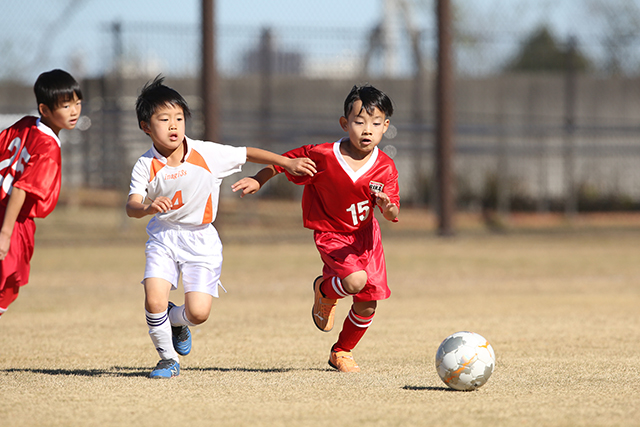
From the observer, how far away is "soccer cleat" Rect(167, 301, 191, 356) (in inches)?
172

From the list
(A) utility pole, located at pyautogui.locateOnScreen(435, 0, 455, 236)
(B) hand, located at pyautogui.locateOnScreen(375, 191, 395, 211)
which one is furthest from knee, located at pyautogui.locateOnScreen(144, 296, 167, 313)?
(A) utility pole, located at pyautogui.locateOnScreen(435, 0, 455, 236)

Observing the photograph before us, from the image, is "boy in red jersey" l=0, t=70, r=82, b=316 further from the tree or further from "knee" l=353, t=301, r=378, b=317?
the tree

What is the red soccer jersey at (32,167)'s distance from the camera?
3.92 m

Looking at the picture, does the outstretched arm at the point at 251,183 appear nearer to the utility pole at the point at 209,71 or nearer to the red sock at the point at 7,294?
the red sock at the point at 7,294

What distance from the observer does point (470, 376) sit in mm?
3590

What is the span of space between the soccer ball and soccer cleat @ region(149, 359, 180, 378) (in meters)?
1.35

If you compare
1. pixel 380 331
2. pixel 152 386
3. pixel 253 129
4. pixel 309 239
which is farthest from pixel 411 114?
pixel 152 386

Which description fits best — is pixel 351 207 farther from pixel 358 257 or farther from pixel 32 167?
pixel 32 167

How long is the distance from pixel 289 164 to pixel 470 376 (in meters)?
1.50

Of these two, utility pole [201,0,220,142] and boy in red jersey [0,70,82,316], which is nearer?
boy in red jersey [0,70,82,316]

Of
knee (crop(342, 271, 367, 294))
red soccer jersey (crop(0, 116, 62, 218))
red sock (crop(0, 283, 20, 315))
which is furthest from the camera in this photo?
knee (crop(342, 271, 367, 294))

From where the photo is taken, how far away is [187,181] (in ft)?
13.5

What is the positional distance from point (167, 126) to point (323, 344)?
1.94 metres

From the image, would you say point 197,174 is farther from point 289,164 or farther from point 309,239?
point 309,239
